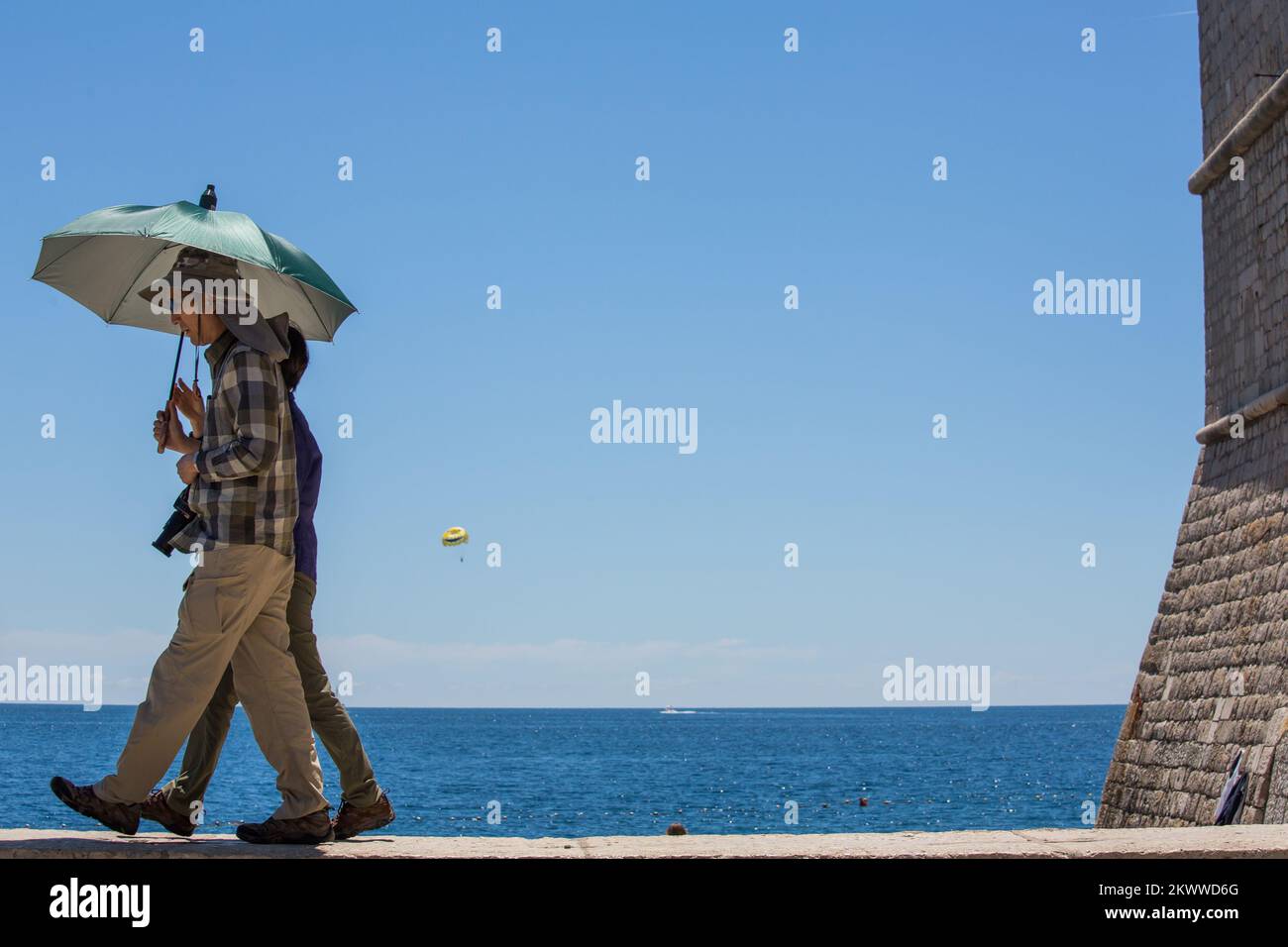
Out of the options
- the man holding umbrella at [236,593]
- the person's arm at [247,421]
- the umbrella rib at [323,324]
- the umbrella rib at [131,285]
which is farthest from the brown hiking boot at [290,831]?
the umbrella rib at [131,285]

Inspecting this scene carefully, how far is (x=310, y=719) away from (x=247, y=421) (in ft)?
3.85

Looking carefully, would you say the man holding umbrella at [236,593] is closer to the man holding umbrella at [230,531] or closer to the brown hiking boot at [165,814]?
the man holding umbrella at [230,531]

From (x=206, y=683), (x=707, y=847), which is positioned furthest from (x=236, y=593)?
(x=707, y=847)

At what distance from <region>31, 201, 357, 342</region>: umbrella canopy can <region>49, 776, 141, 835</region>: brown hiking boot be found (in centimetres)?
187

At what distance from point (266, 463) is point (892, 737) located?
393 feet

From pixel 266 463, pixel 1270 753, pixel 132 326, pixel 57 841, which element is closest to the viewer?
pixel 57 841

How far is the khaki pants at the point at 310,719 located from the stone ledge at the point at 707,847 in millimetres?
323

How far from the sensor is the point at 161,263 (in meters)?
5.39

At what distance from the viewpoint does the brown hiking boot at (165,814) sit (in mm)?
4984

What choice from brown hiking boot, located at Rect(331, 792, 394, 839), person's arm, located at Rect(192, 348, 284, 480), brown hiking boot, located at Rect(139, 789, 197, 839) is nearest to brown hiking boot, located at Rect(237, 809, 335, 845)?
brown hiking boot, located at Rect(331, 792, 394, 839)

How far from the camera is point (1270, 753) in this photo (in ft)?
33.1

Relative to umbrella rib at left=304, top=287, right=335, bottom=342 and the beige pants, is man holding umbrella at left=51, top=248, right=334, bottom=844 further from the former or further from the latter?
umbrella rib at left=304, top=287, right=335, bottom=342
